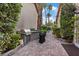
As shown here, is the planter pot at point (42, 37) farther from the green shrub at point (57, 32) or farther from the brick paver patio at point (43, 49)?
A: the green shrub at point (57, 32)

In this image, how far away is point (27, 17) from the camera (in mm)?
3363

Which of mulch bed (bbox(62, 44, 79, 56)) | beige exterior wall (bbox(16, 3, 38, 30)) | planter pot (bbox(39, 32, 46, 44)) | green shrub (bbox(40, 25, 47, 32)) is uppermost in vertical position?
beige exterior wall (bbox(16, 3, 38, 30))

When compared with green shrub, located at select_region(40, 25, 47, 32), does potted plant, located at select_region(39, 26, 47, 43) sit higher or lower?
lower

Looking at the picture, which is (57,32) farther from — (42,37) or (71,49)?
(71,49)

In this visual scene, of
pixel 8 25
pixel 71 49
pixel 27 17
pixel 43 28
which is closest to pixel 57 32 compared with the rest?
pixel 43 28

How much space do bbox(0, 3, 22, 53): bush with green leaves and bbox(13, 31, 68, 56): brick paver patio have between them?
219 mm

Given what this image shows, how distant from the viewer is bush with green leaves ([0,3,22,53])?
10.7 ft

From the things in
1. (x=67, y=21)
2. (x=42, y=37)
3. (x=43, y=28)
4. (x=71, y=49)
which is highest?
(x=67, y=21)

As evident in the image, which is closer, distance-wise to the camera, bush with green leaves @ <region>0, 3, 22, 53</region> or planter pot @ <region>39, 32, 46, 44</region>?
bush with green leaves @ <region>0, 3, 22, 53</region>

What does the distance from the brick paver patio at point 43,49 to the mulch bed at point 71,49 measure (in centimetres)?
8

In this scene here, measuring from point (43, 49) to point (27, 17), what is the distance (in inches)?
28.7

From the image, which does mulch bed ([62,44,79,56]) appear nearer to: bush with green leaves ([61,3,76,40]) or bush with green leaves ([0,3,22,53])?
bush with green leaves ([61,3,76,40])

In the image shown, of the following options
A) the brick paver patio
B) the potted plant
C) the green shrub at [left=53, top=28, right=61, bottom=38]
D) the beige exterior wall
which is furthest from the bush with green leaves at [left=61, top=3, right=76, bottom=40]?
the beige exterior wall

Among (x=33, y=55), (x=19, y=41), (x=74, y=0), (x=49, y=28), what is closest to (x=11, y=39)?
(x=19, y=41)
